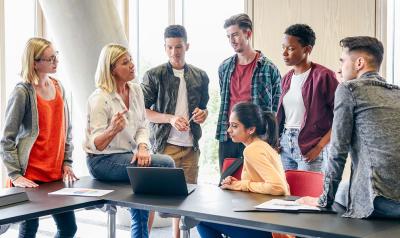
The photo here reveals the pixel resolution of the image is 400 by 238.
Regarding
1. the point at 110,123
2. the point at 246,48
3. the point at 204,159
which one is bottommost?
the point at 204,159

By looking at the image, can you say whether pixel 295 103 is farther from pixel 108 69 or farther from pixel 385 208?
pixel 385 208

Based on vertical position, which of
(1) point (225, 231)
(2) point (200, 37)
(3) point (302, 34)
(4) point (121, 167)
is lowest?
(1) point (225, 231)

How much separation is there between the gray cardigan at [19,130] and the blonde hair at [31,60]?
Result: 0.13ft

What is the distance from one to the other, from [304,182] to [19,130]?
157 cm

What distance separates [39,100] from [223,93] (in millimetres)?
1290

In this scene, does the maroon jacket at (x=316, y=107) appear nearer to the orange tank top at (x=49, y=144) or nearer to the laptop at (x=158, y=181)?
the laptop at (x=158, y=181)

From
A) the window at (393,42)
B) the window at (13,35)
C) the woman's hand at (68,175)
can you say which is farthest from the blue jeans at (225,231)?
the window at (13,35)

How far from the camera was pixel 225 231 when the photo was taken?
2631 millimetres

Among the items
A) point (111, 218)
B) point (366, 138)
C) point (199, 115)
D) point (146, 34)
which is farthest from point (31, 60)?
point (146, 34)

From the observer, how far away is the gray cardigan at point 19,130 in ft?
9.41

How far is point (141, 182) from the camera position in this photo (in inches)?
105

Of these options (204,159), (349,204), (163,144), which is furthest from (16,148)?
(204,159)

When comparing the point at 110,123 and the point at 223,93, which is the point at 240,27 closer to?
the point at 223,93

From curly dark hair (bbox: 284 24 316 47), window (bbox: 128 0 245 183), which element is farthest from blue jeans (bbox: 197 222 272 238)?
window (bbox: 128 0 245 183)
